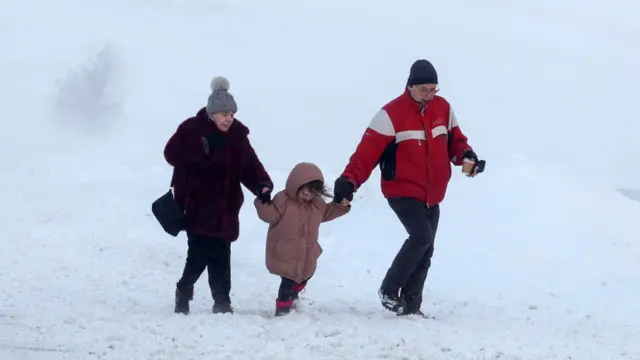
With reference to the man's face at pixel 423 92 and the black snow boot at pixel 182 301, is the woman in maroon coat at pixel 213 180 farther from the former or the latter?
the man's face at pixel 423 92

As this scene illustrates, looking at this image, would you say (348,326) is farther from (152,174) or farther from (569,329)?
(152,174)

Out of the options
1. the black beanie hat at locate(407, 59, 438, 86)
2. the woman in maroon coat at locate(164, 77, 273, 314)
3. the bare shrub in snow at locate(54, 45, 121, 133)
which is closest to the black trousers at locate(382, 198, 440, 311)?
the black beanie hat at locate(407, 59, 438, 86)

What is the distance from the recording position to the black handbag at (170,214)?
24.0 feet

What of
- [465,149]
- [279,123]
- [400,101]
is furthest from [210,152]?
[279,123]

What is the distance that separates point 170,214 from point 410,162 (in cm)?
212

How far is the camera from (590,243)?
11812 mm

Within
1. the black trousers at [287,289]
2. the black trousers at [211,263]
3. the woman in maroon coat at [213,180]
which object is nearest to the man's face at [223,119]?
the woman in maroon coat at [213,180]

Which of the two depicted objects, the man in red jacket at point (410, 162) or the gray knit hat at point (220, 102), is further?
the man in red jacket at point (410, 162)

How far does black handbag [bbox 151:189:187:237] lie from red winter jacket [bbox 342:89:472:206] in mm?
1481

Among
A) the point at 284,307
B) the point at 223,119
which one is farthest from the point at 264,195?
the point at 284,307

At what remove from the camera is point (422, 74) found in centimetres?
741

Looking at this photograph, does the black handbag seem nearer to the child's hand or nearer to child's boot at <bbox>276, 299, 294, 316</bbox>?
child's boot at <bbox>276, 299, 294, 316</bbox>

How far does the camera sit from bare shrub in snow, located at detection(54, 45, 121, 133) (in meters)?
72.7

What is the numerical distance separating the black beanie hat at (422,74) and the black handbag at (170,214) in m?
2.29
